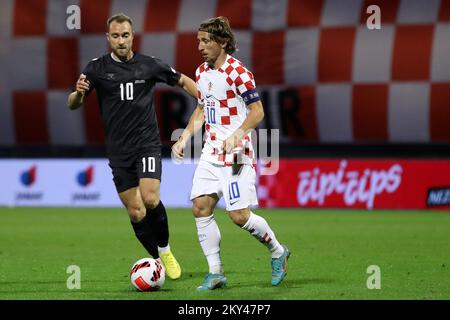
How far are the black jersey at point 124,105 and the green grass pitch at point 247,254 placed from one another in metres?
0.85

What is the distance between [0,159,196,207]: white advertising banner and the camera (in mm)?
13297

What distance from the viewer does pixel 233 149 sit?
6.00 meters

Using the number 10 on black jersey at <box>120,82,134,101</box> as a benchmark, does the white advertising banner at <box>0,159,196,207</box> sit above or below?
below

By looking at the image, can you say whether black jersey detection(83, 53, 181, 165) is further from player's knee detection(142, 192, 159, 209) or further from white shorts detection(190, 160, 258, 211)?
white shorts detection(190, 160, 258, 211)

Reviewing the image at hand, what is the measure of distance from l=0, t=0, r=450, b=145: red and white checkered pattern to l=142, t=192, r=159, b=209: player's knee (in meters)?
6.55

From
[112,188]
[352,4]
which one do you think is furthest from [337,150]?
[112,188]

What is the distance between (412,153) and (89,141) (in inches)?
168

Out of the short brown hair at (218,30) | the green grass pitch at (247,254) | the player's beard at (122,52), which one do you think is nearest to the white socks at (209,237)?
the green grass pitch at (247,254)

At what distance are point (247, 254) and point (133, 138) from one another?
5.93ft

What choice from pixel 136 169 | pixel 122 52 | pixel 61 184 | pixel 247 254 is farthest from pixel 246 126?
pixel 61 184

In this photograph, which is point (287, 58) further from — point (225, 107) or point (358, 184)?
point (225, 107)

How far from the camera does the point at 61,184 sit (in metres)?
13.4

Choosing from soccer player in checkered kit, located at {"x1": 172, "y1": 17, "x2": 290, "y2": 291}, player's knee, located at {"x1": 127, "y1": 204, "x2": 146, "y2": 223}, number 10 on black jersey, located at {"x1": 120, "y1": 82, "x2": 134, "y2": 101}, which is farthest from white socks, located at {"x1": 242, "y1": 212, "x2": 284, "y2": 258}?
number 10 on black jersey, located at {"x1": 120, "y1": 82, "x2": 134, "y2": 101}

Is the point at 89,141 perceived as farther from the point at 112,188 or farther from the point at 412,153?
the point at 412,153
